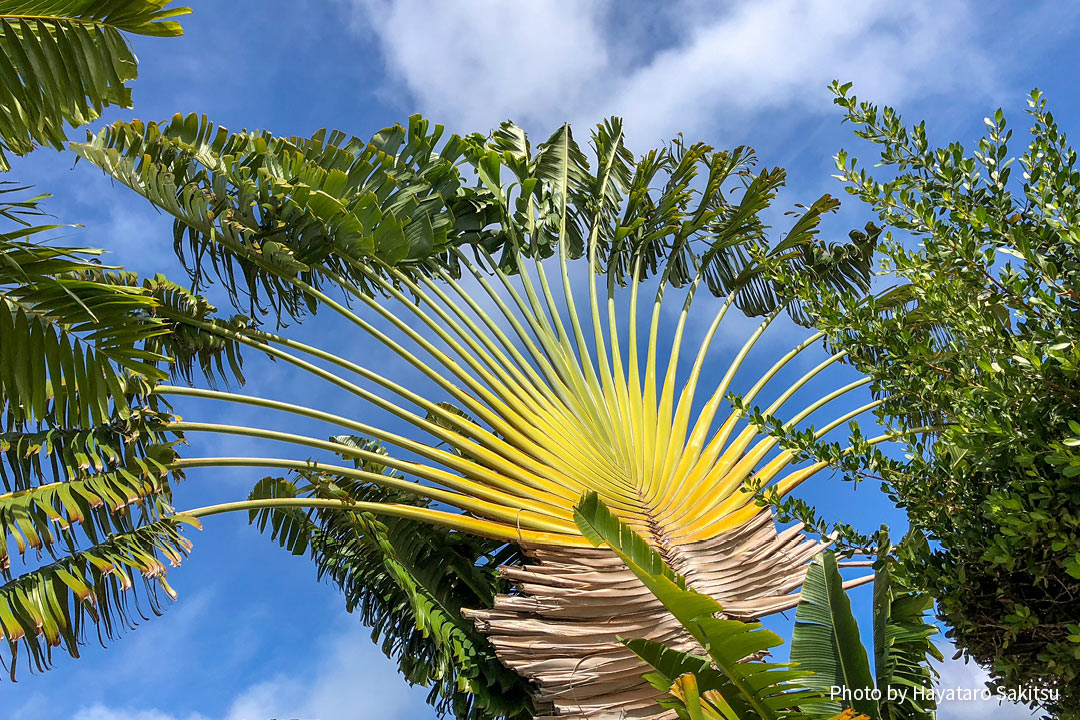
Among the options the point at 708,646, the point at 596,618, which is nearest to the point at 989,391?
the point at 708,646

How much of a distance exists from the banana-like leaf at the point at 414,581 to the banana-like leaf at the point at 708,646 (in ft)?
7.10

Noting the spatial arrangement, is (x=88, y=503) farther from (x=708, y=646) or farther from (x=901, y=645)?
(x=901, y=645)

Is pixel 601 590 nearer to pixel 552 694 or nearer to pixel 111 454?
pixel 552 694

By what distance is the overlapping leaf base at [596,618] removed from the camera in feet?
17.6

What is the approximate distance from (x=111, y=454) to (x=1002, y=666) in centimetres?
543

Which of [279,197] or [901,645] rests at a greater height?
[279,197]

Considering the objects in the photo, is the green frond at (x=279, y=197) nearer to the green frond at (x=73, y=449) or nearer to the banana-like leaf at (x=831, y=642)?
the green frond at (x=73, y=449)

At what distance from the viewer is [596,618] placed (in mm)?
5547

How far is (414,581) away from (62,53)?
4488 millimetres

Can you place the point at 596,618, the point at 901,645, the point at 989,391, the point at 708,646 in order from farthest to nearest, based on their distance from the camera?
the point at 901,645
the point at 596,618
the point at 708,646
the point at 989,391

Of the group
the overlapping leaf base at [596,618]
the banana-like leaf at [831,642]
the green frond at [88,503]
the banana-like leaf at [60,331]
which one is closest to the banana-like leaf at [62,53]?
the banana-like leaf at [60,331]

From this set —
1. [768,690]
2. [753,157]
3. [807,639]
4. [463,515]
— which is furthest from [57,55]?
[753,157]

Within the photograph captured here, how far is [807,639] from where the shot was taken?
477 cm

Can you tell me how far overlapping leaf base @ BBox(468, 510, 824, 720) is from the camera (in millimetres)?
5352
